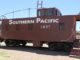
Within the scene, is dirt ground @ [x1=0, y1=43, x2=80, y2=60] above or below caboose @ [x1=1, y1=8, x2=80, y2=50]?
below

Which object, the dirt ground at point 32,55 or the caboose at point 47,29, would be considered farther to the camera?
the caboose at point 47,29

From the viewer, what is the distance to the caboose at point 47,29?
20.6 metres

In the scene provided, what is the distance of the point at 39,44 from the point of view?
74.8 feet

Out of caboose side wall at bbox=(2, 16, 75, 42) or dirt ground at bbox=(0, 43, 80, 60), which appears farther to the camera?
caboose side wall at bbox=(2, 16, 75, 42)

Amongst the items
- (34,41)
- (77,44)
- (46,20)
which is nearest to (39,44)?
(34,41)

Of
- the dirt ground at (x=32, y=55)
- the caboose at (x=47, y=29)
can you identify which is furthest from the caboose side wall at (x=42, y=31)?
the dirt ground at (x=32, y=55)

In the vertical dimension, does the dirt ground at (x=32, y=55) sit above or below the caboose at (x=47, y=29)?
below

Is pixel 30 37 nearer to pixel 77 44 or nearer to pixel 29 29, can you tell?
pixel 29 29

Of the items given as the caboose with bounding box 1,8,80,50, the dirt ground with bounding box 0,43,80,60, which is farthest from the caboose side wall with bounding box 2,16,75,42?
the dirt ground with bounding box 0,43,80,60

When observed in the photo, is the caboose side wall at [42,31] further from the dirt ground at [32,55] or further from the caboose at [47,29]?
the dirt ground at [32,55]

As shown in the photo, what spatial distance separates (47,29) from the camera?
22.0m

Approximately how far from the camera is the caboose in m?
20.6

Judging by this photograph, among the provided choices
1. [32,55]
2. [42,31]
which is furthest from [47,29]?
[32,55]

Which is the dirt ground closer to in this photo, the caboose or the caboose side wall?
the caboose
